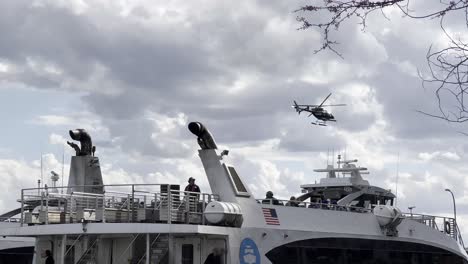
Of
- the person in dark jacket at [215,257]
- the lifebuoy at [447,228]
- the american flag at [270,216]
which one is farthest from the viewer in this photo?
the lifebuoy at [447,228]

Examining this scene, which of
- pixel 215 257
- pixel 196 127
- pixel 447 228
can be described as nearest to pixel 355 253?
pixel 215 257

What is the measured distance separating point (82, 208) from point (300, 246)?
22.3 feet

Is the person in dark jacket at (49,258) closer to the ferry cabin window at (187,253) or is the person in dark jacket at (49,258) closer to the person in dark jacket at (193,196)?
the ferry cabin window at (187,253)

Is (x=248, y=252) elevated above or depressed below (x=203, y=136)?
below

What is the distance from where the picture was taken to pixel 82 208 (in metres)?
22.5

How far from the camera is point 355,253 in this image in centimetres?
2614

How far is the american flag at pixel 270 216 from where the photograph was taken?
2309 cm

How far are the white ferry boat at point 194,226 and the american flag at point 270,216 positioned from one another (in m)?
0.03

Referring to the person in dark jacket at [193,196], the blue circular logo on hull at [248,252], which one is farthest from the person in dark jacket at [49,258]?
the blue circular logo on hull at [248,252]

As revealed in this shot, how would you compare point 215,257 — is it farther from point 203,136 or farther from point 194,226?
point 203,136

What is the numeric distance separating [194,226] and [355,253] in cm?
765

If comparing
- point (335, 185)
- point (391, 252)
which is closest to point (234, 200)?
point (391, 252)

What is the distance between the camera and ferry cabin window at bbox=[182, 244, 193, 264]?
22000 millimetres

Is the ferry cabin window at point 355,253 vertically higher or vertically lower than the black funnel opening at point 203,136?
lower
